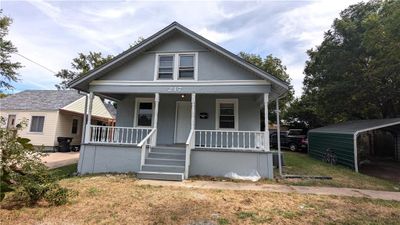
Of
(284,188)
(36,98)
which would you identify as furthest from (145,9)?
(36,98)

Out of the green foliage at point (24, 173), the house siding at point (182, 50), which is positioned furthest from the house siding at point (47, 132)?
the green foliage at point (24, 173)

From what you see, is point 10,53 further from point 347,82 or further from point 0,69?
point 347,82

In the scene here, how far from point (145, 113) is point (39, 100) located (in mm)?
12912

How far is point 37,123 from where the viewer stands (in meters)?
18.2

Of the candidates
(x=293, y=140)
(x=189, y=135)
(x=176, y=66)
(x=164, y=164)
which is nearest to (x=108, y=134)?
(x=164, y=164)

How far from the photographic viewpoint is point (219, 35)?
52.7 feet

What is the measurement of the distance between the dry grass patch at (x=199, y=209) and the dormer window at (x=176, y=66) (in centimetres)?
525

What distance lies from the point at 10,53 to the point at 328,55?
27.4 meters

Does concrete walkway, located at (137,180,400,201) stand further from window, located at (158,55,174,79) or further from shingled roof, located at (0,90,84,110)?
shingled roof, located at (0,90,84,110)

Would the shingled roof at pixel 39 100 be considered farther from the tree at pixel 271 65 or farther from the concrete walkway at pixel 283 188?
the tree at pixel 271 65

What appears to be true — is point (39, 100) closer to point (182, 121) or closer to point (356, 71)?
point (182, 121)

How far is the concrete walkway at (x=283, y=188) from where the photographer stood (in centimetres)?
681

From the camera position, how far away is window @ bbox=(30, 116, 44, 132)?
714 inches

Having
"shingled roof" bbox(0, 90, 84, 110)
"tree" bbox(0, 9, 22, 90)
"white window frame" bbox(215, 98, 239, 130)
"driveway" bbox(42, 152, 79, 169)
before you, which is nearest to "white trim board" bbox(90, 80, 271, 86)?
"white window frame" bbox(215, 98, 239, 130)
